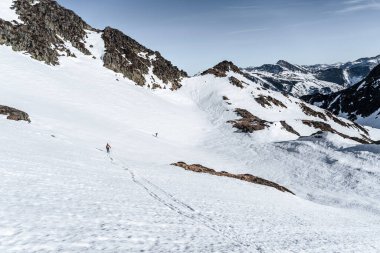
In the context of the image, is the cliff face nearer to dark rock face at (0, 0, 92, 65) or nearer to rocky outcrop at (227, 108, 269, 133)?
dark rock face at (0, 0, 92, 65)

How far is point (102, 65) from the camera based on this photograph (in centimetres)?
10569

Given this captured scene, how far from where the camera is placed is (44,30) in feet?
327

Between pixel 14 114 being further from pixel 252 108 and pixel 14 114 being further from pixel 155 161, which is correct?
pixel 252 108

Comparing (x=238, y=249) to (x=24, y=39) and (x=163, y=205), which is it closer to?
(x=163, y=205)

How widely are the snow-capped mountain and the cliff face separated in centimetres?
57

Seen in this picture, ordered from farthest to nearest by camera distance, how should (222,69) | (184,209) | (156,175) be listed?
1. (222,69)
2. (156,175)
3. (184,209)

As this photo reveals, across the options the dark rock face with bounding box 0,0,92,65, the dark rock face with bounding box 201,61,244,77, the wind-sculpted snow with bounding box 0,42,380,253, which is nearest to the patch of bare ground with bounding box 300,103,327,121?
the wind-sculpted snow with bounding box 0,42,380,253

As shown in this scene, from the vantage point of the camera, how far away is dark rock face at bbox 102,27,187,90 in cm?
10950

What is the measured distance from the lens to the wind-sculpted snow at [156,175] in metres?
13.3

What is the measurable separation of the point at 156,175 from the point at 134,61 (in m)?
90.4

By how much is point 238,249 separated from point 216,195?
14858 mm

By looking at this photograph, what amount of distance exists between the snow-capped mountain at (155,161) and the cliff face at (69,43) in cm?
57

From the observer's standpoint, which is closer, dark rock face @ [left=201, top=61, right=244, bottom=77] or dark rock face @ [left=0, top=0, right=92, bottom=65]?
dark rock face @ [left=0, top=0, right=92, bottom=65]

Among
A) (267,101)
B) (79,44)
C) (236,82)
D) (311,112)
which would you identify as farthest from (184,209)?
(311,112)
